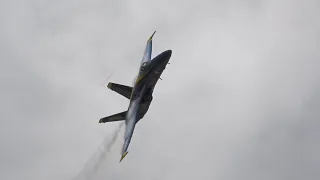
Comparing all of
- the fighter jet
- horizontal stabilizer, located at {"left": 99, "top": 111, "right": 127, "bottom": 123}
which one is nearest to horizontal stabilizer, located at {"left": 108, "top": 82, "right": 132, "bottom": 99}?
the fighter jet

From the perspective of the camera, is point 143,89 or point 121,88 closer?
point 143,89

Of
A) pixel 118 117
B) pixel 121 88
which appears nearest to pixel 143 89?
pixel 121 88

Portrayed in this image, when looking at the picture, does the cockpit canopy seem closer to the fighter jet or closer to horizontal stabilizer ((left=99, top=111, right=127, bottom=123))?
the fighter jet

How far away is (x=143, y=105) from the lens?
460ft

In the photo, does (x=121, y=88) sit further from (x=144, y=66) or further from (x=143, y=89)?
(x=144, y=66)

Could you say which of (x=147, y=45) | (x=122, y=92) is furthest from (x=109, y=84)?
(x=147, y=45)

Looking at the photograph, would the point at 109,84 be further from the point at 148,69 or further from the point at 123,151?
the point at 123,151

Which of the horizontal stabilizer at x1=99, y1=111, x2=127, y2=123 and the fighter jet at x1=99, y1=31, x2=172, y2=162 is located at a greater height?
the fighter jet at x1=99, y1=31, x2=172, y2=162

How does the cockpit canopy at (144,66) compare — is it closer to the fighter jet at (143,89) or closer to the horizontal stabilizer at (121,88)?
the fighter jet at (143,89)

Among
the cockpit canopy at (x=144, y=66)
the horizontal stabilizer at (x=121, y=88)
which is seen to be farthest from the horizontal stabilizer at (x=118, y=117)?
the cockpit canopy at (x=144, y=66)

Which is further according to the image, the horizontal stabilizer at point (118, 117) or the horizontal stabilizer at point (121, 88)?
the horizontal stabilizer at point (121, 88)

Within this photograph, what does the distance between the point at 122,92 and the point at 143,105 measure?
8037mm

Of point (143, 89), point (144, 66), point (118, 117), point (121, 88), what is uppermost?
point (144, 66)

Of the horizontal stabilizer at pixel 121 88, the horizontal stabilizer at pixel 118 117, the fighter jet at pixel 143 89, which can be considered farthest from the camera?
the horizontal stabilizer at pixel 121 88
